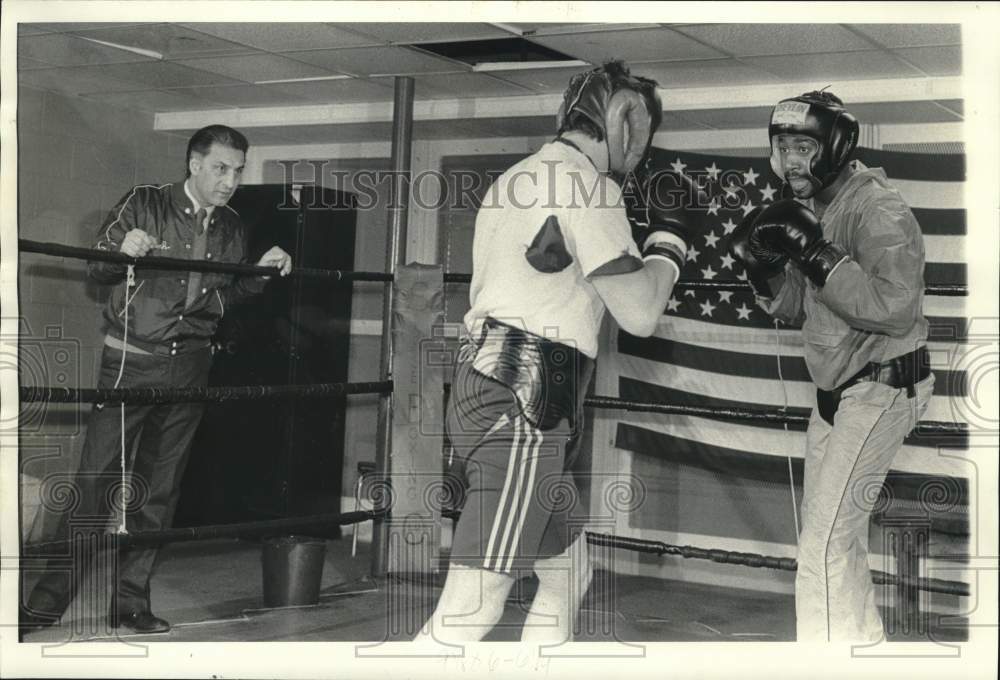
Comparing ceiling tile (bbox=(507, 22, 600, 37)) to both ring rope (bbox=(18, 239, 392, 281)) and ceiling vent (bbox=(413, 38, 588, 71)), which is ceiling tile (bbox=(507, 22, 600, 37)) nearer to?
ceiling vent (bbox=(413, 38, 588, 71))

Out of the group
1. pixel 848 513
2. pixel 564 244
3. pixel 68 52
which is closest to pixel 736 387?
pixel 848 513

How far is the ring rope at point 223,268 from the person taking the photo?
273 centimetres

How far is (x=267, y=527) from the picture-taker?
311 cm

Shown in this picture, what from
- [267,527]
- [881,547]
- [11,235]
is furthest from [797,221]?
[11,235]

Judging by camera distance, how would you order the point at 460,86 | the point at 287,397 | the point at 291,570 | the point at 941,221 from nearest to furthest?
the point at 287,397, the point at 291,570, the point at 941,221, the point at 460,86

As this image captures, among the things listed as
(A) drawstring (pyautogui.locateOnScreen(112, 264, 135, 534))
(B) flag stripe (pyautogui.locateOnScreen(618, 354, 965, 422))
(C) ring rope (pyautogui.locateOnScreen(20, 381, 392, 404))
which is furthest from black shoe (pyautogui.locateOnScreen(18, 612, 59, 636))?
(B) flag stripe (pyautogui.locateOnScreen(618, 354, 965, 422))

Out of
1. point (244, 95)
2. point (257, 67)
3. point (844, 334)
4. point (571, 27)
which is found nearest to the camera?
point (844, 334)

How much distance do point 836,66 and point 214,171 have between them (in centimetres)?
171

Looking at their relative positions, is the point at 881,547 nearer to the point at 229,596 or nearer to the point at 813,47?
the point at 813,47

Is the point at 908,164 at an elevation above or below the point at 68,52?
below

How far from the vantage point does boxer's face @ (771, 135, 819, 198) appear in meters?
2.75

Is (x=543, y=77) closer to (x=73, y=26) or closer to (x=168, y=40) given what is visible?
(x=168, y=40)

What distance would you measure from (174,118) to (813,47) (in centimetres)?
194

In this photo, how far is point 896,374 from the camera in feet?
8.77
